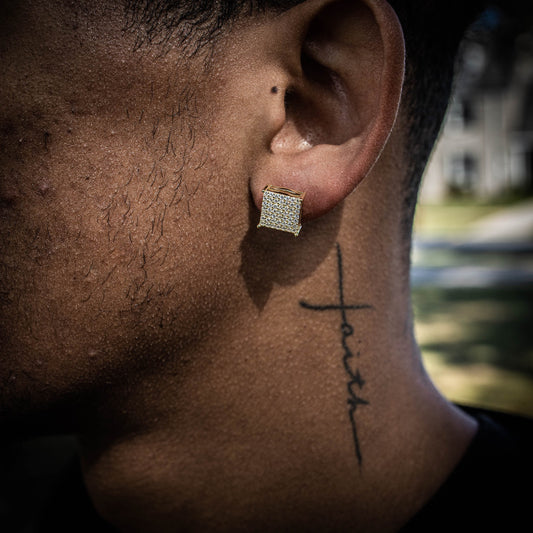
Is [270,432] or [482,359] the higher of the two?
[270,432]

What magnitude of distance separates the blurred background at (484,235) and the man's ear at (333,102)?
110cm

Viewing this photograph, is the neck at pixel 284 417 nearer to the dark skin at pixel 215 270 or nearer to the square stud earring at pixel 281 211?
the dark skin at pixel 215 270

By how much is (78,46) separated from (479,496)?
1.60 meters

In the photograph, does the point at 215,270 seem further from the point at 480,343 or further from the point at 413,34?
→ the point at 480,343

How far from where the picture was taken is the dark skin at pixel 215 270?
114 cm

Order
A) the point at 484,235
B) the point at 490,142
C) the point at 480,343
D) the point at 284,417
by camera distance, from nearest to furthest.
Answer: the point at 284,417
the point at 480,343
the point at 484,235
the point at 490,142

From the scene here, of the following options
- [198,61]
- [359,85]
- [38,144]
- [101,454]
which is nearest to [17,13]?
[38,144]

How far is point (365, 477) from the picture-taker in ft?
4.58

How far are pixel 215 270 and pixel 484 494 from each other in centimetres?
103

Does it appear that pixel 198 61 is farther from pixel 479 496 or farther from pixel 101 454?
pixel 479 496

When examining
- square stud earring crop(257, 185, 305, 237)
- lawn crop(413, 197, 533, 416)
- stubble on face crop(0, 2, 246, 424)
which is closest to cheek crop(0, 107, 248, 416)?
stubble on face crop(0, 2, 246, 424)

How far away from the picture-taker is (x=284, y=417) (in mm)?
1368

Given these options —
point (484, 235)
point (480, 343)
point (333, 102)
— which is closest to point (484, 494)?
point (333, 102)

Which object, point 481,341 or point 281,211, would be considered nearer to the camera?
point 281,211
